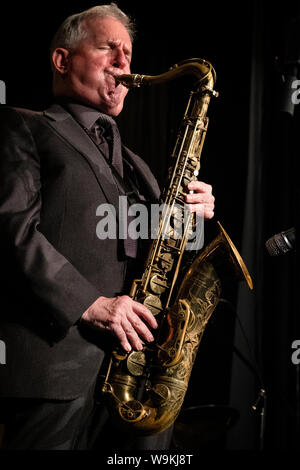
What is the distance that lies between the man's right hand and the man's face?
931mm

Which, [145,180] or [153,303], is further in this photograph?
[145,180]

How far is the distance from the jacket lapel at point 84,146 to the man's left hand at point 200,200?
0.34 meters

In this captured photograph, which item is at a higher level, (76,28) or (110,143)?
(76,28)

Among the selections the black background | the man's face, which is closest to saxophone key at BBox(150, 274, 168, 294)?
the man's face

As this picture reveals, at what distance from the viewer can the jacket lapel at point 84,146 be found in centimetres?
171

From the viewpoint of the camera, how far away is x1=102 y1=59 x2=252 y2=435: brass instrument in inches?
64.4

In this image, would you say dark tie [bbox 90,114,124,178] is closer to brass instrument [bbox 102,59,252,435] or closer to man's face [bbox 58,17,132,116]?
man's face [bbox 58,17,132,116]

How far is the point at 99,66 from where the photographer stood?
6.48 feet

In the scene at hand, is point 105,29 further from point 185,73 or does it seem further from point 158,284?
point 158,284
